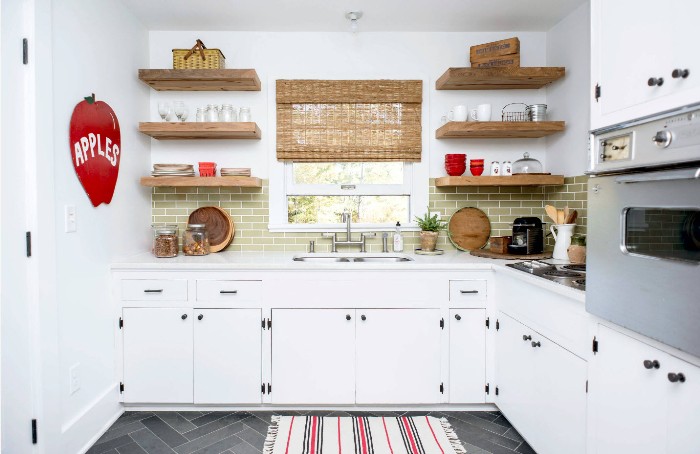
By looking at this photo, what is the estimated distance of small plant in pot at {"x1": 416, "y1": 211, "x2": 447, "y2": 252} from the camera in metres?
3.13

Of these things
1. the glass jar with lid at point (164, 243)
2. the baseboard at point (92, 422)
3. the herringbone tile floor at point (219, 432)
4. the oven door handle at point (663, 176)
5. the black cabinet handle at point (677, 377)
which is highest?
the oven door handle at point (663, 176)

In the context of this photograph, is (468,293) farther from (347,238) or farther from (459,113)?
(459,113)

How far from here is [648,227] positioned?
1.31m

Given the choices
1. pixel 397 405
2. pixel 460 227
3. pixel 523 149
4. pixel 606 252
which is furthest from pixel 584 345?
pixel 523 149

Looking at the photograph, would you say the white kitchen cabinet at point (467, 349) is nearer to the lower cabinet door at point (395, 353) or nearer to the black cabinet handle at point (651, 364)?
the lower cabinet door at point (395, 353)

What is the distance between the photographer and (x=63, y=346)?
2.16m

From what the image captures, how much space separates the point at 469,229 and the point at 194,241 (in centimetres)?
201

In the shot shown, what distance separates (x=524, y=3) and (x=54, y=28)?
2.71 meters

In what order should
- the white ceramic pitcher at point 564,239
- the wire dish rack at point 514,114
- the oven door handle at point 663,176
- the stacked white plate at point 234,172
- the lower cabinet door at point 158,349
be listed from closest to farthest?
the oven door handle at point 663,176 → the lower cabinet door at point 158,349 → the white ceramic pitcher at point 564,239 → the stacked white plate at point 234,172 → the wire dish rack at point 514,114

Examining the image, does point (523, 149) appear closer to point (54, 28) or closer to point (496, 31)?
point (496, 31)

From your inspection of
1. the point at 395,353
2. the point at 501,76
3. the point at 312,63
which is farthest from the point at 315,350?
the point at 501,76

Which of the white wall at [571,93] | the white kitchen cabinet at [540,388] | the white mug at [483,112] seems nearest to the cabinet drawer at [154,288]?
the white kitchen cabinet at [540,388]

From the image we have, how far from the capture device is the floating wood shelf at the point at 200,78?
9.48 feet

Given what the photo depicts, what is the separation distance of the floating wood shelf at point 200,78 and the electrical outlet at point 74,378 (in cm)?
186
